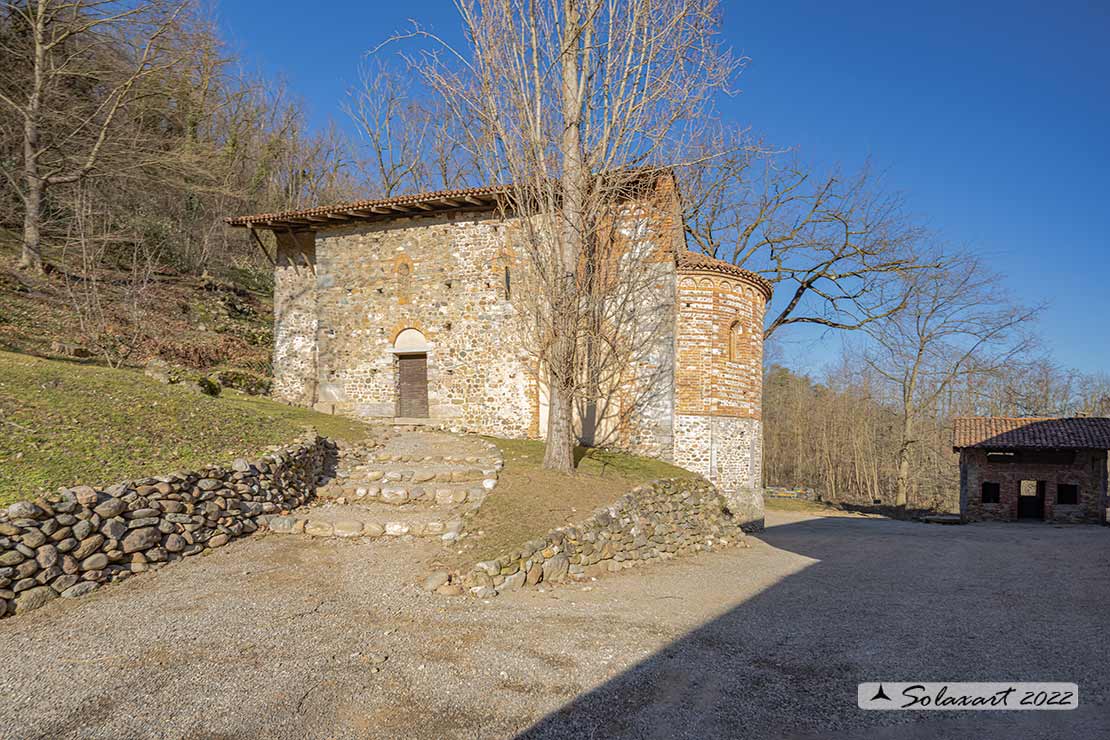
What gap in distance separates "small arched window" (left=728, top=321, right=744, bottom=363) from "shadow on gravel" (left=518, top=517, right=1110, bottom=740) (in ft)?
18.0

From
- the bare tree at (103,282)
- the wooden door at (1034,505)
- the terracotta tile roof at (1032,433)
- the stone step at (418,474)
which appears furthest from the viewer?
the wooden door at (1034,505)

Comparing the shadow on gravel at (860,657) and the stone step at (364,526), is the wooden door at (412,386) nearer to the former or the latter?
the stone step at (364,526)

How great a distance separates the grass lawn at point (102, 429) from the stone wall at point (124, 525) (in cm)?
33

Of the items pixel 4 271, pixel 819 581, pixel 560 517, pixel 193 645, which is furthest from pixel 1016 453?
pixel 4 271

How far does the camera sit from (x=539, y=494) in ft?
27.3

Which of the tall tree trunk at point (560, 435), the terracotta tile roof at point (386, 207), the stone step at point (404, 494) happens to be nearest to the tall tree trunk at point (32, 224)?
the terracotta tile roof at point (386, 207)

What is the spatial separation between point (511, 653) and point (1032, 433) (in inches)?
822

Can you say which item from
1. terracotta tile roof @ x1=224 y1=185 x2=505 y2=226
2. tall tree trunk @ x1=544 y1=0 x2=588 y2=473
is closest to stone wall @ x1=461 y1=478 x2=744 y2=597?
tall tree trunk @ x1=544 y1=0 x2=588 y2=473

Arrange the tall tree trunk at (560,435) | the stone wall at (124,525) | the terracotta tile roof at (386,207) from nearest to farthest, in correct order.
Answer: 1. the stone wall at (124,525)
2. the tall tree trunk at (560,435)
3. the terracotta tile roof at (386,207)

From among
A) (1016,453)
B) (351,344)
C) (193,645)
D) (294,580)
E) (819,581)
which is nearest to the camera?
(193,645)

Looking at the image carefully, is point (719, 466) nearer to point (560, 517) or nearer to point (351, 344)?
point (560, 517)

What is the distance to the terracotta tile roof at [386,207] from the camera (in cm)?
1348

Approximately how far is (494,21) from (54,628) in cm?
975

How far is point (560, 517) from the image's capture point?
25.0 ft
